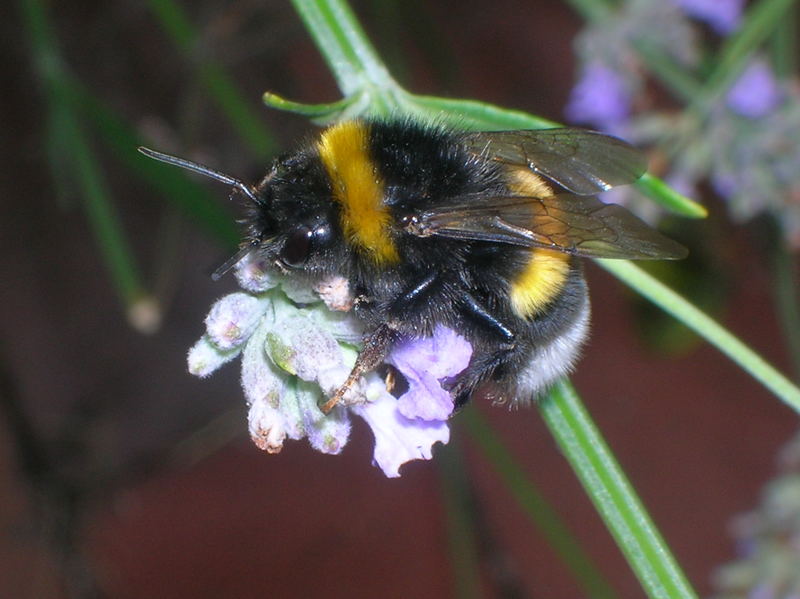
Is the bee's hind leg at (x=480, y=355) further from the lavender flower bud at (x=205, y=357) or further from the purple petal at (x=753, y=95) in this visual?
the purple petal at (x=753, y=95)

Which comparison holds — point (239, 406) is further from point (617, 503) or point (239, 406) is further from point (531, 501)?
point (617, 503)

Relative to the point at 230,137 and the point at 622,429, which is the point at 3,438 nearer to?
the point at 230,137

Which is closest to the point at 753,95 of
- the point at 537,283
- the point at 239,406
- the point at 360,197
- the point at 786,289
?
the point at 786,289

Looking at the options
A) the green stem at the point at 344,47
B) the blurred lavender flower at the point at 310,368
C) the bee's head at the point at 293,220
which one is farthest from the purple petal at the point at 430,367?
the green stem at the point at 344,47

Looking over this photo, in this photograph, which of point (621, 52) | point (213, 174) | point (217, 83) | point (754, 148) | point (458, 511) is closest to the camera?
point (213, 174)

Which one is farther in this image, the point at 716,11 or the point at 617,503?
the point at 716,11

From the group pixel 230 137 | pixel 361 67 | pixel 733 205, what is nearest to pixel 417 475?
pixel 230 137
